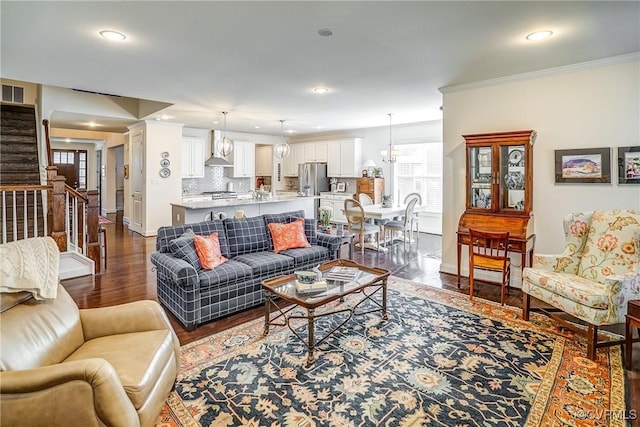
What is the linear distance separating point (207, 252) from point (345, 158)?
6.19 m

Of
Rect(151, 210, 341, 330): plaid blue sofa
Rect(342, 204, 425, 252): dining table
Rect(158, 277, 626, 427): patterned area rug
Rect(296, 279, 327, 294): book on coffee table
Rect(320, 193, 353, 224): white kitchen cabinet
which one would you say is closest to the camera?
Rect(158, 277, 626, 427): patterned area rug

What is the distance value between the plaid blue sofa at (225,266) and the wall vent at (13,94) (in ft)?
18.9

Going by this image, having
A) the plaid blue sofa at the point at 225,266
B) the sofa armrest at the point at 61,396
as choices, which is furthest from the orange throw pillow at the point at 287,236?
the sofa armrest at the point at 61,396

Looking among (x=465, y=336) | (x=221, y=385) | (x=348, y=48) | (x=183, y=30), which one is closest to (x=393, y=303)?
(x=465, y=336)

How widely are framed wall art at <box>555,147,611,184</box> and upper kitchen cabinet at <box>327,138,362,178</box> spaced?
5319 mm

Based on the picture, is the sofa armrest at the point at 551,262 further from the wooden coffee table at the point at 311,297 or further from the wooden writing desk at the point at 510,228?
the wooden coffee table at the point at 311,297

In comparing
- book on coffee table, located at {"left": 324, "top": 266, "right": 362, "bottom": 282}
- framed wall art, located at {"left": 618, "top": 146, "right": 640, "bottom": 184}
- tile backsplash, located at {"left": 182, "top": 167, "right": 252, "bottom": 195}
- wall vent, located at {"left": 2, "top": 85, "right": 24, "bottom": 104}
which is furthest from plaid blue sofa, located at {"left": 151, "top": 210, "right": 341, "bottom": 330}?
wall vent, located at {"left": 2, "top": 85, "right": 24, "bottom": 104}

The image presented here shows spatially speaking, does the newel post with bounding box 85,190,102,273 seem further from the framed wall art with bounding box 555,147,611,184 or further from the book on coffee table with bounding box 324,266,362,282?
the framed wall art with bounding box 555,147,611,184

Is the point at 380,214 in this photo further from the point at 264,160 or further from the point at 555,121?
the point at 264,160

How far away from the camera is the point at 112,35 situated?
2.89 meters

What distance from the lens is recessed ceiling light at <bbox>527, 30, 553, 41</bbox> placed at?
9.20ft

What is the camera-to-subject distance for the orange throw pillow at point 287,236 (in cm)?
405

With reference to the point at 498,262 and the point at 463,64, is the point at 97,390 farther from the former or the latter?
the point at 463,64

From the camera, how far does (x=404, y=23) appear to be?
2629 mm
